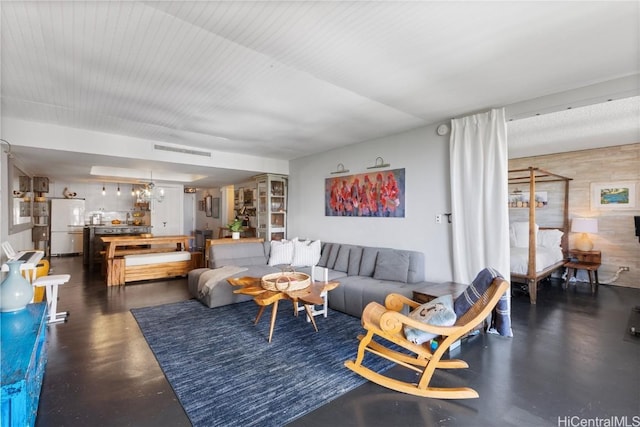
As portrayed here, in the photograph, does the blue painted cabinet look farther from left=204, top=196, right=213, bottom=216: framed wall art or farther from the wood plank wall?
left=204, top=196, right=213, bottom=216: framed wall art

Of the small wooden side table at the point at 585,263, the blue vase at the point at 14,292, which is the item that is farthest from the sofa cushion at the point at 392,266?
the small wooden side table at the point at 585,263

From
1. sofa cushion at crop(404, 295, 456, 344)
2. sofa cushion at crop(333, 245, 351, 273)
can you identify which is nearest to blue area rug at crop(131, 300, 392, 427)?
sofa cushion at crop(404, 295, 456, 344)

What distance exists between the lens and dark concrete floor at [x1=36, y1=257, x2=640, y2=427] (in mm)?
1875

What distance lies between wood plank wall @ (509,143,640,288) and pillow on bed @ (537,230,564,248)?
1.42 ft

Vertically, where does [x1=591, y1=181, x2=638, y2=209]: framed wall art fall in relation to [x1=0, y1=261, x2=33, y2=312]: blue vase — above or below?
above

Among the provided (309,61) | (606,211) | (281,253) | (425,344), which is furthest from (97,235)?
(606,211)

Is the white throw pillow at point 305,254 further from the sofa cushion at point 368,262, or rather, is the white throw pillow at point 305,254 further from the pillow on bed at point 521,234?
the pillow on bed at point 521,234

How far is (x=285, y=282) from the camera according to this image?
3.27 meters

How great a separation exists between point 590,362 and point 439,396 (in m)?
1.65

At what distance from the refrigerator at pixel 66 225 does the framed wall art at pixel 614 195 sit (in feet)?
44.1

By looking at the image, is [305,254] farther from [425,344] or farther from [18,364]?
[18,364]

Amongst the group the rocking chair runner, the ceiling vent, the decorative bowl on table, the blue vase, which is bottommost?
the rocking chair runner

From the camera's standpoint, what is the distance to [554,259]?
5527 mm

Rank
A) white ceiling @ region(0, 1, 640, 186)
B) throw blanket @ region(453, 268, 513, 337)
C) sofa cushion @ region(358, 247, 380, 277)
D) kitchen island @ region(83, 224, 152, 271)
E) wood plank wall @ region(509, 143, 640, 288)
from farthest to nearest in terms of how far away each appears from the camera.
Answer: kitchen island @ region(83, 224, 152, 271)
wood plank wall @ region(509, 143, 640, 288)
sofa cushion @ region(358, 247, 380, 277)
throw blanket @ region(453, 268, 513, 337)
white ceiling @ region(0, 1, 640, 186)
